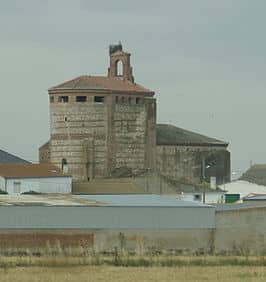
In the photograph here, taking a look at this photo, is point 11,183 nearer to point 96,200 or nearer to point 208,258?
point 96,200

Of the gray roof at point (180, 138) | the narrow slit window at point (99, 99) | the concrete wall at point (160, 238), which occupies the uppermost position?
the narrow slit window at point (99, 99)

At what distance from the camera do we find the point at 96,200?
171 feet

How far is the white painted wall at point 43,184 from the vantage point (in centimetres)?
7057

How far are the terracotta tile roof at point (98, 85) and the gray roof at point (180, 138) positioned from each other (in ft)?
14.3

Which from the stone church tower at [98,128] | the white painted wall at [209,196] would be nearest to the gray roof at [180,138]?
the stone church tower at [98,128]

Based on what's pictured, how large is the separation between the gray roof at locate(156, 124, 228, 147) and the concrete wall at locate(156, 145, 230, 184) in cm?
36

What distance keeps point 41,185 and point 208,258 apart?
125ft

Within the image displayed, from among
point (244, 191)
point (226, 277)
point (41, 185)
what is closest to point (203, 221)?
point (226, 277)

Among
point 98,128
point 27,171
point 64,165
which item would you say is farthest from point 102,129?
point 27,171

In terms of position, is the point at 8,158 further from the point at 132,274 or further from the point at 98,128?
the point at 132,274

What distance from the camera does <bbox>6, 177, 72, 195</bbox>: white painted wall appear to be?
→ 70569mm

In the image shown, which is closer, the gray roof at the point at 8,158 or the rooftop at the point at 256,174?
the gray roof at the point at 8,158

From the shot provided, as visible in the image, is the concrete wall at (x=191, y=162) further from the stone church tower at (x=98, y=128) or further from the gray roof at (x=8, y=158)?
the gray roof at (x=8, y=158)

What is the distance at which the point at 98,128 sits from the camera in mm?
85312
